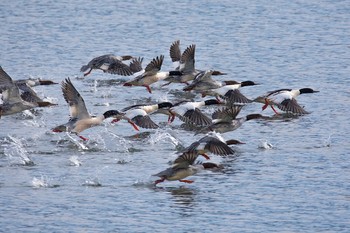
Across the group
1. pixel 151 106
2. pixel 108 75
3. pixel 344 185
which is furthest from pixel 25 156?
pixel 108 75

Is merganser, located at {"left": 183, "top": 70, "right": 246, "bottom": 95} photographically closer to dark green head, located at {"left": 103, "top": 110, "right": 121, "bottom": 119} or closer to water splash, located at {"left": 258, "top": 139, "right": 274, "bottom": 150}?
dark green head, located at {"left": 103, "top": 110, "right": 121, "bottom": 119}

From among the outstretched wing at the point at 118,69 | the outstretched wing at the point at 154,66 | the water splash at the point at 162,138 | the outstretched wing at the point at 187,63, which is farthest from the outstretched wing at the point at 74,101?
the outstretched wing at the point at 118,69

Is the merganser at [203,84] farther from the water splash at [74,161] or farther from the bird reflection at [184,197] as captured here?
the bird reflection at [184,197]

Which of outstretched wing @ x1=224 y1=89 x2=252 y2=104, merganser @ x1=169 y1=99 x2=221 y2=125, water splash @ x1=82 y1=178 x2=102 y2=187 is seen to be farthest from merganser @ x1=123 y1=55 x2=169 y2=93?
water splash @ x1=82 y1=178 x2=102 y2=187

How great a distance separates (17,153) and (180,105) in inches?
140

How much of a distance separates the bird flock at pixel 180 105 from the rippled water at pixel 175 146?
28 centimetres

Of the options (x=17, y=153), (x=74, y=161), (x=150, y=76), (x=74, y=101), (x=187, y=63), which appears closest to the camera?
(x=74, y=161)

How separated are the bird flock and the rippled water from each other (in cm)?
28

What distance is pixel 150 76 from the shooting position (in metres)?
19.5

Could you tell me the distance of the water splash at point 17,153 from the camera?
47.9ft

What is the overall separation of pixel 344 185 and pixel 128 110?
15.4 ft

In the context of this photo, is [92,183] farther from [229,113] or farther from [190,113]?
[190,113]

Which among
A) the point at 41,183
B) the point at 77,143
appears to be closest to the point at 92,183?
the point at 41,183

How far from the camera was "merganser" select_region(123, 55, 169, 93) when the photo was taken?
19.3 m
